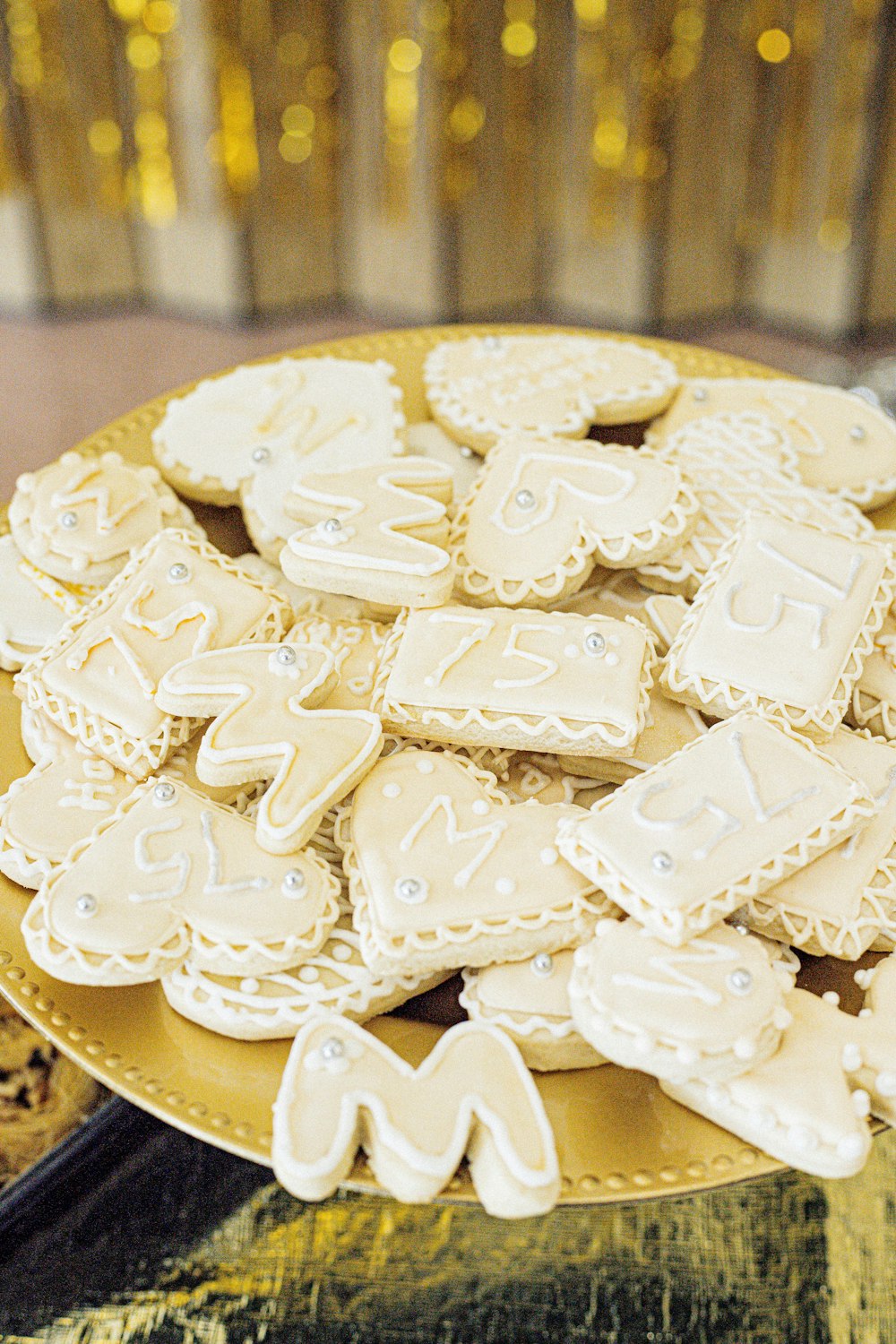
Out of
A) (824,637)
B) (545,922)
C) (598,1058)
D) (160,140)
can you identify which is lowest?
(598,1058)

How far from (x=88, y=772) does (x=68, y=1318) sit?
0.70 metres

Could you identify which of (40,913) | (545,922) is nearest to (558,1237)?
(545,922)

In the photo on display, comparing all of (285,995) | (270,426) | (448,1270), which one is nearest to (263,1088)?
(285,995)

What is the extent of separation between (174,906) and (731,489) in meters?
0.92

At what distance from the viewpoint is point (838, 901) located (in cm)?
114

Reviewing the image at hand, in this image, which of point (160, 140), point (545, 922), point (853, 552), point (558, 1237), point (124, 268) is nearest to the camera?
point (545, 922)

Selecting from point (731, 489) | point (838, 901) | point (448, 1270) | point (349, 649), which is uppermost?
point (731, 489)

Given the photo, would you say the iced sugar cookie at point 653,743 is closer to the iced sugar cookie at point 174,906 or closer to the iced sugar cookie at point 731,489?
the iced sugar cookie at point 731,489

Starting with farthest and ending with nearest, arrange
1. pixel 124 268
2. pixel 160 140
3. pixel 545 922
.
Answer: pixel 124 268
pixel 160 140
pixel 545 922

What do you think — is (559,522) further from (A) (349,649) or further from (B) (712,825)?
(B) (712,825)

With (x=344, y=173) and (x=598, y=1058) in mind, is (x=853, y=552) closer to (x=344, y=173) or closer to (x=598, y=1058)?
(x=598, y=1058)

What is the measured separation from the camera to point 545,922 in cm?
110

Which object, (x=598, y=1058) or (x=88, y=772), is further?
(x=88, y=772)

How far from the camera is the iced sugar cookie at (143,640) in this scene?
4.14 ft
